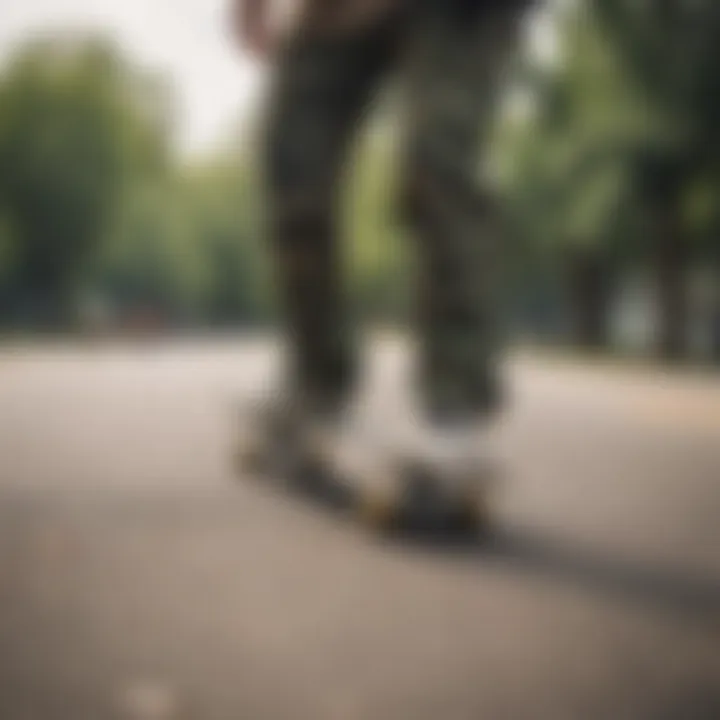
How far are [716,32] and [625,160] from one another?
23.7 feet

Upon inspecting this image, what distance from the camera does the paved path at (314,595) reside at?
69 centimetres

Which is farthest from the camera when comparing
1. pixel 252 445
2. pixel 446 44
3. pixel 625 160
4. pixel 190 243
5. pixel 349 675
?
pixel 625 160

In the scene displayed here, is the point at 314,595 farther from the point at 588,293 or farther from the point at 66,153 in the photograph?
the point at 588,293

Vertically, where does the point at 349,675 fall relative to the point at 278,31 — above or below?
below

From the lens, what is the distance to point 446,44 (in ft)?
3.99

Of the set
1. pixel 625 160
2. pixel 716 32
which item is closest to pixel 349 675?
pixel 716 32

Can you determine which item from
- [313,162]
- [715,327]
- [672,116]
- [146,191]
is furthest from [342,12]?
[715,327]

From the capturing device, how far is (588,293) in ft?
26.6

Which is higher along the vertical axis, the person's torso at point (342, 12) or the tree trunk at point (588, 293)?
the person's torso at point (342, 12)

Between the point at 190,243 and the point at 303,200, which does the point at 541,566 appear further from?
the point at 303,200

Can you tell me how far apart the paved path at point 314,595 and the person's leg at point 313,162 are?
0.91 ft

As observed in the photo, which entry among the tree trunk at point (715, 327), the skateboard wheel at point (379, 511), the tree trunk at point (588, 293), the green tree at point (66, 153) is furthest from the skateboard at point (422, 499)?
the tree trunk at point (588, 293)

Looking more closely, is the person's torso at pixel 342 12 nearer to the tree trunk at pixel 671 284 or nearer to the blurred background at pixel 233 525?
the blurred background at pixel 233 525

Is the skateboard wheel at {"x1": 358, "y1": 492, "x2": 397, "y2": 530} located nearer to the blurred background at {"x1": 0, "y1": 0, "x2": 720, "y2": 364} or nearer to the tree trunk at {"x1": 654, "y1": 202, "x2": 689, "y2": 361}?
the blurred background at {"x1": 0, "y1": 0, "x2": 720, "y2": 364}
